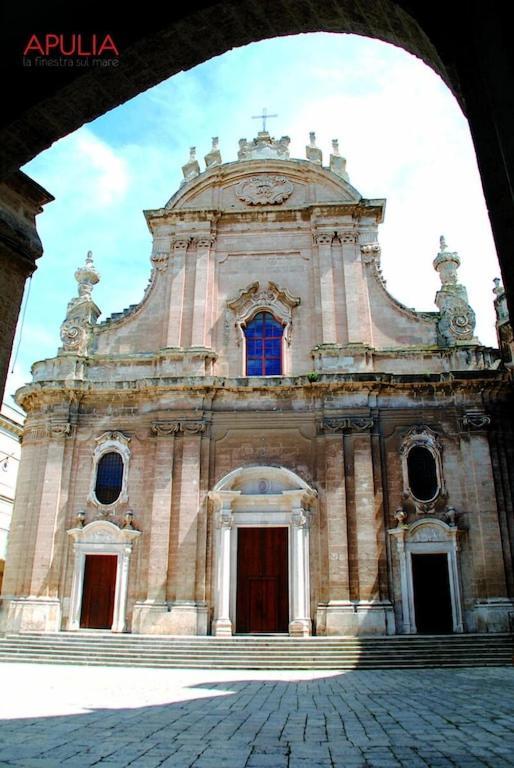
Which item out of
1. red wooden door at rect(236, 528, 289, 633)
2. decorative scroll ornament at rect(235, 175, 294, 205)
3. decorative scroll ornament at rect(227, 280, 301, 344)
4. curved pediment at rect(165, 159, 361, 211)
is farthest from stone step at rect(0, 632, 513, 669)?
decorative scroll ornament at rect(235, 175, 294, 205)

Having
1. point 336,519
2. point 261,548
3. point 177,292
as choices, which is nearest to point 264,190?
point 177,292

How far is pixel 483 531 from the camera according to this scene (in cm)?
1683

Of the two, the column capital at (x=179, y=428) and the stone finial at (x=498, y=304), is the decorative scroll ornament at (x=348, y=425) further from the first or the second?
the stone finial at (x=498, y=304)

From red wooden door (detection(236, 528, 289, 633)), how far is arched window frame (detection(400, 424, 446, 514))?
3.76 meters

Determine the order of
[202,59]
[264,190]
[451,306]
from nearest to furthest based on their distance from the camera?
[202,59]
[451,306]
[264,190]

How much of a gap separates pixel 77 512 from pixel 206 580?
4357mm

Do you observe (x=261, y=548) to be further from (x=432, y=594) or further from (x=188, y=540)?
(x=432, y=594)

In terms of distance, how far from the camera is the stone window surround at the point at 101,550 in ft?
57.3

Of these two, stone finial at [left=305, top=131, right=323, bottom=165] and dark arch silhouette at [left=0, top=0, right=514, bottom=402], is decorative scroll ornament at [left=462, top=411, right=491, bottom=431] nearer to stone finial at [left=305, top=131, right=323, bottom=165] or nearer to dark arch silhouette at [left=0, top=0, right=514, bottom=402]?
stone finial at [left=305, top=131, right=323, bottom=165]

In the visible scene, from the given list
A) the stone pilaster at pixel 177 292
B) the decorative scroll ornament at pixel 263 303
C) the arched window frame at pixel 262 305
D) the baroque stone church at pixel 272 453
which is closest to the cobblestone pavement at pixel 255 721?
the baroque stone church at pixel 272 453

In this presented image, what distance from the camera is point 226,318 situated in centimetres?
2045

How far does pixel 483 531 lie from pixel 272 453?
616 cm

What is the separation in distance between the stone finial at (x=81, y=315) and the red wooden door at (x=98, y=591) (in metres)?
6.56

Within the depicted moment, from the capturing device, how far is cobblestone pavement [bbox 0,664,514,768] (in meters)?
5.29
